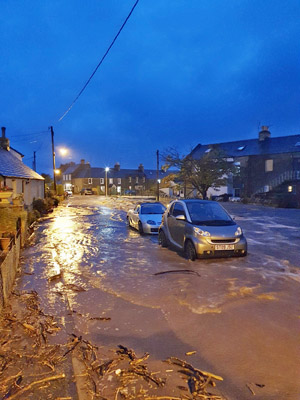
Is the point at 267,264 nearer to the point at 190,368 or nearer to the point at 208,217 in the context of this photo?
→ the point at 208,217

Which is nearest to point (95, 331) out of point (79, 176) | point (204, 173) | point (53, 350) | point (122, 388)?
point (53, 350)

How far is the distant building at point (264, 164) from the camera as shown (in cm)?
4000

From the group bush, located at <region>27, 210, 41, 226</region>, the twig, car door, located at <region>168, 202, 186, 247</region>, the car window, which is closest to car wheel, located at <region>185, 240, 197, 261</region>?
A: car door, located at <region>168, 202, 186, 247</region>

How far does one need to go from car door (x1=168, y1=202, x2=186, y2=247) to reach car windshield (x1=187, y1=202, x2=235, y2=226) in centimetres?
32

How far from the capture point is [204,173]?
31.6 metres

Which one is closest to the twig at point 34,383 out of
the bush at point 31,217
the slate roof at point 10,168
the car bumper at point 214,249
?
the car bumper at point 214,249

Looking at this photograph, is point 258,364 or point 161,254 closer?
point 258,364

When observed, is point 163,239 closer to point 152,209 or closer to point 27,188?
point 152,209

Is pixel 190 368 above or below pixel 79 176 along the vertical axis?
below

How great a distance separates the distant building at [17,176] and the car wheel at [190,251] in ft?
43.0

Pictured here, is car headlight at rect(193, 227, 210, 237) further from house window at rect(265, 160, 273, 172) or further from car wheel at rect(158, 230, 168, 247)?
house window at rect(265, 160, 273, 172)

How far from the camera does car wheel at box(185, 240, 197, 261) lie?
8.12 metres

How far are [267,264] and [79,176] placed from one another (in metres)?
79.0

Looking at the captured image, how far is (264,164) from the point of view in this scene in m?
43.0
